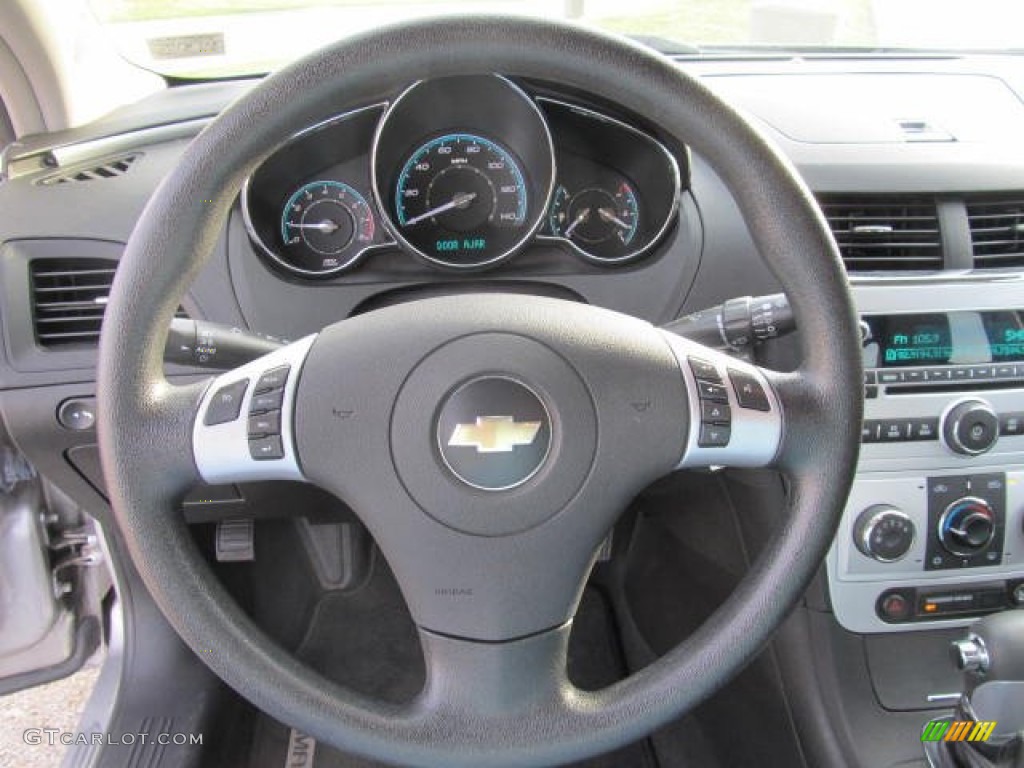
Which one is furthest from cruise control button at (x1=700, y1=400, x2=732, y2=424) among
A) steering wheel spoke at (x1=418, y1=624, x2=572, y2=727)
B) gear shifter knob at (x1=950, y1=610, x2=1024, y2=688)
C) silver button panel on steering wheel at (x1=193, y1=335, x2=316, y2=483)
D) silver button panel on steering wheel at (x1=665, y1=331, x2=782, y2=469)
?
gear shifter knob at (x1=950, y1=610, x2=1024, y2=688)

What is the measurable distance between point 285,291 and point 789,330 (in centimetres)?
75

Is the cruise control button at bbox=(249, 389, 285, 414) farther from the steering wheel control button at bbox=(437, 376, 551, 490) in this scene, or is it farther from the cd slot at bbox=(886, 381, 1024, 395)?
the cd slot at bbox=(886, 381, 1024, 395)

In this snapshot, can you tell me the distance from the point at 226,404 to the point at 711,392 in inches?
19.7

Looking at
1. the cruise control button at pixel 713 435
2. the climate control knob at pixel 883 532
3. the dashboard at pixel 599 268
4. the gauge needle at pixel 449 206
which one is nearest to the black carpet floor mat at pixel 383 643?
the dashboard at pixel 599 268

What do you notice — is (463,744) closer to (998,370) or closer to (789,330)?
(789,330)

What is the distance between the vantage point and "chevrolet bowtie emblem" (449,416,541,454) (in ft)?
3.34

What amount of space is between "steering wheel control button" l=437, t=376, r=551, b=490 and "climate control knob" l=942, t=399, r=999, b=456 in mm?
788

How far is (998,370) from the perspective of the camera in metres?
1.53

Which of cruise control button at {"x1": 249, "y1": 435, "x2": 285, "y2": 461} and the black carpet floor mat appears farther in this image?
the black carpet floor mat

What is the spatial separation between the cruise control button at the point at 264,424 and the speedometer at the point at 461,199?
54 centimetres

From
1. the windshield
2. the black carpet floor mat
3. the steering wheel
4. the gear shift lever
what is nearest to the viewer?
the steering wheel

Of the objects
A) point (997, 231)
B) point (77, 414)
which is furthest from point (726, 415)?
point (77, 414)

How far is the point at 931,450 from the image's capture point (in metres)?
1.52

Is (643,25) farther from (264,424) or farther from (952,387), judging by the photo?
(264,424)
